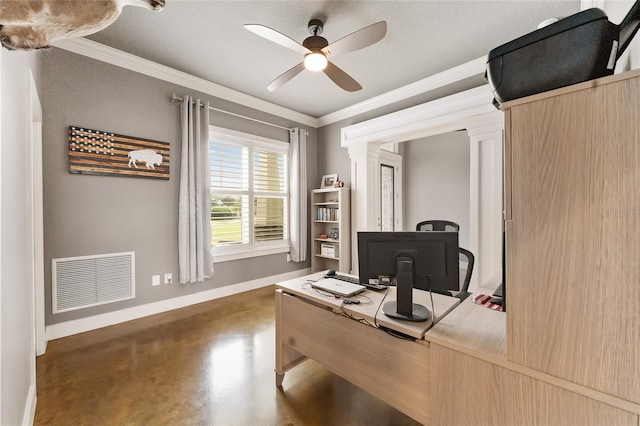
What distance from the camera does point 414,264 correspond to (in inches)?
52.2

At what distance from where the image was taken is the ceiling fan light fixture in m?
2.20

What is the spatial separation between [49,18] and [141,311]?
10.1 feet

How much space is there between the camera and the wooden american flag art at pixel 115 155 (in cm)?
257

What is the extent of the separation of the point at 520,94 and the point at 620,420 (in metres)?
1.02

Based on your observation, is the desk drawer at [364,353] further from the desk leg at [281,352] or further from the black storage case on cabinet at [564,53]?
the black storage case on cabinet at [564,53]

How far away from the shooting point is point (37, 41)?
74 centimetres

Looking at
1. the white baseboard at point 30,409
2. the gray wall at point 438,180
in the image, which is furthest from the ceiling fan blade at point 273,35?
the gray wall at point 438,180

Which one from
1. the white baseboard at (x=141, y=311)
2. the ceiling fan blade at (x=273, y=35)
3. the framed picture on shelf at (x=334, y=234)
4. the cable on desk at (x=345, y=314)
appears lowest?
the white baseboard at (x=141, y=311)

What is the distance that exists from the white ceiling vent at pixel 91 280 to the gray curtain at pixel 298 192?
7.48ft

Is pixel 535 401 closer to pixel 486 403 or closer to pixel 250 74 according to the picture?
pixel 486 403

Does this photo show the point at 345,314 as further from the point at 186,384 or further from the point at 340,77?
the point at 340,77

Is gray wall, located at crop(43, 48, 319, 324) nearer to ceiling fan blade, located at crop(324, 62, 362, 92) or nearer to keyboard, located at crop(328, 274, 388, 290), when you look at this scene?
ceiling fan blade, located at crop(324, 62, 362, 92)

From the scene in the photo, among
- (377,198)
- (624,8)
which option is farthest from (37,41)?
(377,198)

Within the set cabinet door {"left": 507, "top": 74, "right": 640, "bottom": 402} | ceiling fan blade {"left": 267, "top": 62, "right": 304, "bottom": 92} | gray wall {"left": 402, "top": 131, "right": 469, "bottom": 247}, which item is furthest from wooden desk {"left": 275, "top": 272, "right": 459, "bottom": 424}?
gray wall {"left": 402, "top": 131, "right": 469, "bottom": 247}
